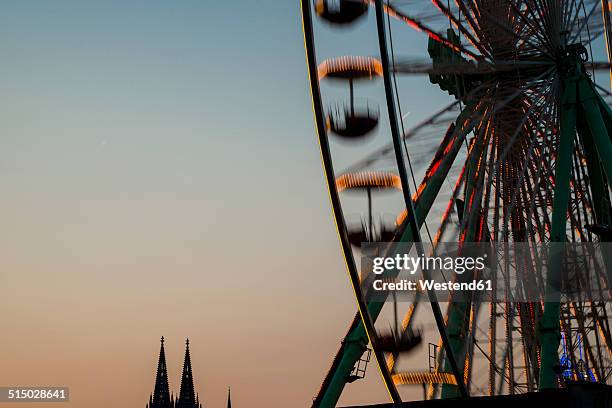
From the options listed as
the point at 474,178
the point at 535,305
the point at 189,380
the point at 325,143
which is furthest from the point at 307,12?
the point at 189,380

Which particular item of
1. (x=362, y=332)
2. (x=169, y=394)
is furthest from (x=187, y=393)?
(x=362, y=332)

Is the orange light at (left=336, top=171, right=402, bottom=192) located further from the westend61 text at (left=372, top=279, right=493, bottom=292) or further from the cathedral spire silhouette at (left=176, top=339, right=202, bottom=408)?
the cathedral spire silhouette at (left=176, top=339, right=202, bottom=408)

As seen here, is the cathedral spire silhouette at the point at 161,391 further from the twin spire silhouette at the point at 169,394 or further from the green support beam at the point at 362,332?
the green support beam at the point at 362,332

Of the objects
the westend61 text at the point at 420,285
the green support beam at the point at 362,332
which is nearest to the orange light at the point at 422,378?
the westend61 text at the point at 420,285

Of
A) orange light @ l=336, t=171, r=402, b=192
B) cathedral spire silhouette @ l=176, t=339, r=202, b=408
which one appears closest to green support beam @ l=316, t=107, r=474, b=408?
orange light @ l=336, t=171, r=402, b=192

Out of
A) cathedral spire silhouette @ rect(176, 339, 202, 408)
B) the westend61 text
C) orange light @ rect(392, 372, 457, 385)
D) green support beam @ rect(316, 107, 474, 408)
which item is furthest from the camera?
cathedral spire silhouette @ rect(176, 339, 202, 408)

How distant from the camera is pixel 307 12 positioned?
23062mm

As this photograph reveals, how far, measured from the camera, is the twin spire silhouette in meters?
125

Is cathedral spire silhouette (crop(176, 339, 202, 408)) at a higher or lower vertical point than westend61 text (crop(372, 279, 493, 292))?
higher

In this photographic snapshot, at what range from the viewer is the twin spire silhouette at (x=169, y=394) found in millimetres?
125231

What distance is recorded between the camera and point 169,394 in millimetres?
129500

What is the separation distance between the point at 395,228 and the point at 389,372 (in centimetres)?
333

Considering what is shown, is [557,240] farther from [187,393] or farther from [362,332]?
[187,393]

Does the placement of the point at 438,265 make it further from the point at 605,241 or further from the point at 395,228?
the point at 605,241
